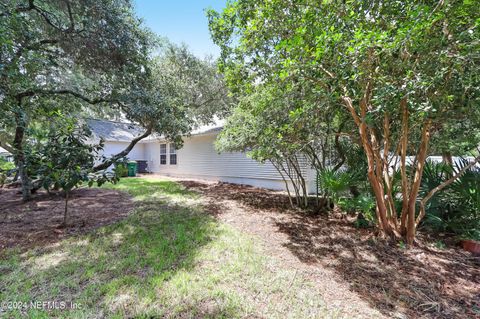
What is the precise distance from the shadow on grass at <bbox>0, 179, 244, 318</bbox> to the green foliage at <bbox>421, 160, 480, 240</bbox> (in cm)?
431

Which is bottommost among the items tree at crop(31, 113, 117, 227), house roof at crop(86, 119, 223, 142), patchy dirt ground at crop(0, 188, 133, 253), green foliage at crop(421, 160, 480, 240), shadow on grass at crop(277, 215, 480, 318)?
shadow on grass at crop(277, 215, 480, 318)

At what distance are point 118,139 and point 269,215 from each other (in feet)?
50.0

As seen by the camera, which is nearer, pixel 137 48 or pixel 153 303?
pixel 153 303

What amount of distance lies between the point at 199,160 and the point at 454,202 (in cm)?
1133

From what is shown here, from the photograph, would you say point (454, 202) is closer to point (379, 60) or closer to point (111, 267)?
point (379, 60)

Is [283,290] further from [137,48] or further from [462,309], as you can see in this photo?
[137,48]

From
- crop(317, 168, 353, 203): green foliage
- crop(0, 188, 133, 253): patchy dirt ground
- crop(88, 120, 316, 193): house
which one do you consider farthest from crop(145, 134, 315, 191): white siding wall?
crop(0, 188, 133, 253): patchy dirt ground

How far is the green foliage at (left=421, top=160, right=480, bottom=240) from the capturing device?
396 centimetres

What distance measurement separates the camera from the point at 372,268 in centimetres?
317

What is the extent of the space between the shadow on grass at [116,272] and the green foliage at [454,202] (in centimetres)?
431

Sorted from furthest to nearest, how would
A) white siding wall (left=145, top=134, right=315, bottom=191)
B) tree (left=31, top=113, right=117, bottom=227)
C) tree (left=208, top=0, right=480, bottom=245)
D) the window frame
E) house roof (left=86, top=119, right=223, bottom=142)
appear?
house roof (left=86, top=119, right=223, bottom=142)
the window frame
white siding wall (left=145, top=134, right=315, bottom=191)
tree (left=31, top=113, right=117, bottom=227)
tree (left=208, top=0, right=480, bottom=245)

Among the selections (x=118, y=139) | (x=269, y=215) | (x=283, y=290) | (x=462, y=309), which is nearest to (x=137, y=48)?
(x=269, y=215)

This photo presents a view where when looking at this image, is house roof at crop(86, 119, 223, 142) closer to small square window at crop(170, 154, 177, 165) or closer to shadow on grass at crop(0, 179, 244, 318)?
small square window at crop(170, 154, 177, 165)

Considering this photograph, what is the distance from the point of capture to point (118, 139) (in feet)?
55.6
